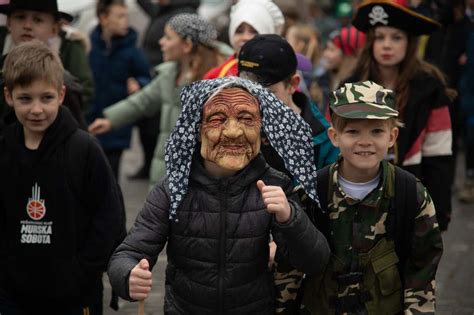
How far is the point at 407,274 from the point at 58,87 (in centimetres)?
198

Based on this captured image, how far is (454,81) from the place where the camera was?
10.6 m

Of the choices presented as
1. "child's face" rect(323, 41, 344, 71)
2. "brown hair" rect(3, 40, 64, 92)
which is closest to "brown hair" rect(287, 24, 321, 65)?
"child's face" rect(323, 41, 344, 71)

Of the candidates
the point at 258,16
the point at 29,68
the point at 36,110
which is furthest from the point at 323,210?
the point at 258,16

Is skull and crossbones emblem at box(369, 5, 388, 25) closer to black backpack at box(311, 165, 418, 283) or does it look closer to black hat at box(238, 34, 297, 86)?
black hat at box(238, 34, 297, 86)

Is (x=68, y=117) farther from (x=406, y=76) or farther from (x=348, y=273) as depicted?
(x=406, y=76)

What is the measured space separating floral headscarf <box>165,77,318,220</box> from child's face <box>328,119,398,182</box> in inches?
6.7

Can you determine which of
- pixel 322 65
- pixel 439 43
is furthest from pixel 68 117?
pixel 322 65

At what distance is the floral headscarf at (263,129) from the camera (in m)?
4.42

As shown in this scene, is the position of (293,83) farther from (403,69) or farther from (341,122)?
(341,122)

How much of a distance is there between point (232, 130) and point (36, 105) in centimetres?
133

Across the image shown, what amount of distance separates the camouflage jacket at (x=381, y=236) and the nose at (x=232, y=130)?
500 mm

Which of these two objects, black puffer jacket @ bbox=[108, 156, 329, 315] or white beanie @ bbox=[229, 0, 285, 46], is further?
white beanie @ bbox=[229, 0, 285, 46]

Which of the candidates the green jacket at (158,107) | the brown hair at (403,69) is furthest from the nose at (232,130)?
the green jacket at (158,107)

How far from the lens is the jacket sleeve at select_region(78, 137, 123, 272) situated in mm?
5344
